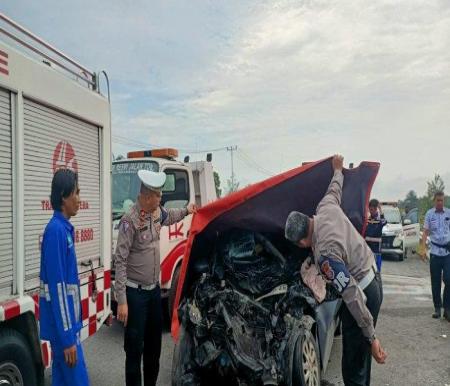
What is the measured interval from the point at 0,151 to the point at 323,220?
2.23 metres

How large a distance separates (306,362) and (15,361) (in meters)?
2.06

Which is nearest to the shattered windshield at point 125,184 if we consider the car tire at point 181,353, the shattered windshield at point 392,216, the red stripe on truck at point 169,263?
the red stripe on truck at point 169,263

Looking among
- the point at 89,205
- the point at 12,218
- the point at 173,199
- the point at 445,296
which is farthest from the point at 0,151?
the point at 445,296

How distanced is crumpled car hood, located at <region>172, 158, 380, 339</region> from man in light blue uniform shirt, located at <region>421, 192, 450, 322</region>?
319 cm

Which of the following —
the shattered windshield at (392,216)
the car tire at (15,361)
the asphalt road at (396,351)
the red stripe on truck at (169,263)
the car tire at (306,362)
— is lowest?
the asphalt road at (396,351)

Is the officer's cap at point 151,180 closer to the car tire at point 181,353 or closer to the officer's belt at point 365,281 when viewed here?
the car tire at point 181,353

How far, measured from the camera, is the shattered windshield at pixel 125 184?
6230mm

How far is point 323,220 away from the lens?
10.8 feet

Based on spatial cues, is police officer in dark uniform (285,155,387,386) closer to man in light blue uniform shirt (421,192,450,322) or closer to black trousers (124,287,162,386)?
black trousers (124,287,162,386)

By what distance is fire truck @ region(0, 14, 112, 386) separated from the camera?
296 cm

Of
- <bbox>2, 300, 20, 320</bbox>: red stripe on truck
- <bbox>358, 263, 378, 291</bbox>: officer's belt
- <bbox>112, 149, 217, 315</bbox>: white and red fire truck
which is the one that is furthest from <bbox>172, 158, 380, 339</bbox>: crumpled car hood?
<bbox>112, 149, 217, 315</bbox>: white and red fire truck

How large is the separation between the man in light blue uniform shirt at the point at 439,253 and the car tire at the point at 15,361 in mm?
5942

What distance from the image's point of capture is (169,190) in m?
6.70

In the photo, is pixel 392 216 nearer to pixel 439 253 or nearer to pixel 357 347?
Answer: pixel 439 253
